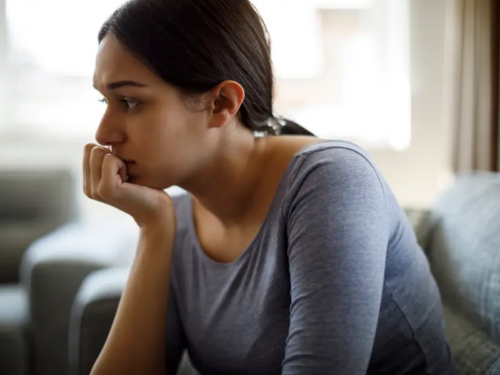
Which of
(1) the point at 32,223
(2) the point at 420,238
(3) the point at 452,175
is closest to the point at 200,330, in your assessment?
(2) the point at 420,238

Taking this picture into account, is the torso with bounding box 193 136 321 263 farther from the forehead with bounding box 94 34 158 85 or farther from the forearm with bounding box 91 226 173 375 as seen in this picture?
the forehead with bounding box 94 34 158 85

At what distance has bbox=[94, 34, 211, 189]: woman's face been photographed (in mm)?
851

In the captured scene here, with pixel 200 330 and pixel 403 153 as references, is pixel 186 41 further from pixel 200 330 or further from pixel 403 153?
pixel 403 153

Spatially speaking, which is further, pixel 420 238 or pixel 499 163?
pixel 499 163

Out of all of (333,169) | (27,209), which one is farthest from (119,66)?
(27,209)

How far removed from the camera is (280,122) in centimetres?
111

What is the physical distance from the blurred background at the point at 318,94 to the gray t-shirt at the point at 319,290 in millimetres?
1057

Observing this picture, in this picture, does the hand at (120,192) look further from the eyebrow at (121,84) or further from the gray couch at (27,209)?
the gray couch at (27,209)

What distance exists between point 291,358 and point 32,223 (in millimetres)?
1520

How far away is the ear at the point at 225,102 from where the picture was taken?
2.90 ft

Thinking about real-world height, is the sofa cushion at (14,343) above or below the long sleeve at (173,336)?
below

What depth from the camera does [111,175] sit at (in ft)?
3.07

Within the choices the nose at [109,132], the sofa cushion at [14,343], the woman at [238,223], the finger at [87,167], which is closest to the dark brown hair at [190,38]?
the woman at [238,223]

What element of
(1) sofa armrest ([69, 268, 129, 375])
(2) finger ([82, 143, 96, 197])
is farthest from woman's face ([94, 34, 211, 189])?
(1) sofa armrest ([69, 268, 129, 375])
